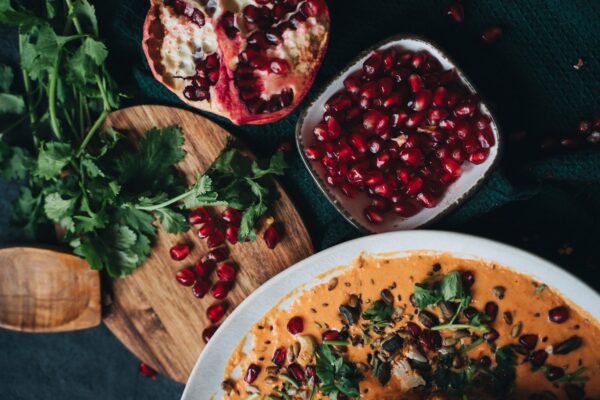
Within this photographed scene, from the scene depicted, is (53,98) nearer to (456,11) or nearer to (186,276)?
(186,276)

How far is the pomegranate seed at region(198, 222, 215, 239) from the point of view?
2139 millimetres

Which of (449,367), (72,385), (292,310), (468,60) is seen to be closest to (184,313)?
(292,310)

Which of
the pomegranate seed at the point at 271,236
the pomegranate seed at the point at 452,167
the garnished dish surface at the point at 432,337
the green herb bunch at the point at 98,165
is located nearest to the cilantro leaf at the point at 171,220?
the green herb bunch at the point at 98,165

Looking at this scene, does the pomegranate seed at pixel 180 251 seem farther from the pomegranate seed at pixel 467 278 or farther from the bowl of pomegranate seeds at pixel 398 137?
the pomegranate seed at pixel 467 278

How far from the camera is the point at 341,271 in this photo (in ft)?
6.75

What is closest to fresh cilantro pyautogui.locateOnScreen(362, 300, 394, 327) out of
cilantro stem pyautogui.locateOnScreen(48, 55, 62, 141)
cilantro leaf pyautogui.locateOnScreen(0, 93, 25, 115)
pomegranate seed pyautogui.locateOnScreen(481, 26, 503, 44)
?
pomegranate seed pyautogui.locateOnScreen(481, 26, 503, 44)

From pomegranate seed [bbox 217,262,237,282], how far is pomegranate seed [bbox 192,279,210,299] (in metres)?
0.06

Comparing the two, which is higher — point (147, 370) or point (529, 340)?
point (529, 340)

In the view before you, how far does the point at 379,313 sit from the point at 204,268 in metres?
0.62

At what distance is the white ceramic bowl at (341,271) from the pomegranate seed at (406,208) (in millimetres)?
96

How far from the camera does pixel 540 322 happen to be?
1982mm

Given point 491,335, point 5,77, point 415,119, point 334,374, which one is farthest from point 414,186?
point 5,77

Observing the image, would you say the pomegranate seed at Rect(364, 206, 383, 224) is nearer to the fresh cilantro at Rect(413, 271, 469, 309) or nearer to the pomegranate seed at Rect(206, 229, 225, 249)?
the fresh cilantro at Rect(413, 271, 469, 309)

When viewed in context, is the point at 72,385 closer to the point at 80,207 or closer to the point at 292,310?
the point at 80,207
